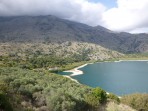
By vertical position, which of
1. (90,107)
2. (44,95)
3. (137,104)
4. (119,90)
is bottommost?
(119,90)

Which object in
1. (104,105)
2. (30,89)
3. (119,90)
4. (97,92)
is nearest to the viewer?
(30,89)

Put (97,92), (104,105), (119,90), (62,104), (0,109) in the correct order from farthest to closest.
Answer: (119,90)
(97,92)
(104,105)
(62,104)
(0,109)

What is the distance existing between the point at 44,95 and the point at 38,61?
14880 centimetres

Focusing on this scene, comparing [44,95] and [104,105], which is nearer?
[44,95]

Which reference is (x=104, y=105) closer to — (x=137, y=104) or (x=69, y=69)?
(x=137, y=104)

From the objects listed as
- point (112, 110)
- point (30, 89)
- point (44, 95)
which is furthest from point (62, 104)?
point (112, 110)

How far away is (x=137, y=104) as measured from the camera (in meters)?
48.1

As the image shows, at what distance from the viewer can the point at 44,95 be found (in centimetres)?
2952

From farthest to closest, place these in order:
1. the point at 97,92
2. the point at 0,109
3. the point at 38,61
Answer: the point at 38,61
the point at 97,92
the point at 0,109

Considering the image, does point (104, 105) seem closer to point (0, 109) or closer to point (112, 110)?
point (112, 110)

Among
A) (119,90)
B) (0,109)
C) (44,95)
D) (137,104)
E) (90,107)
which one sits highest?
(0,109)

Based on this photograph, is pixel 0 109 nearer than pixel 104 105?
Yes

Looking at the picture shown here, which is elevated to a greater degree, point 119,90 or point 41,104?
point 41,104

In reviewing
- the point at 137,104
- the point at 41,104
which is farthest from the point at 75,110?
the point at 137,104
